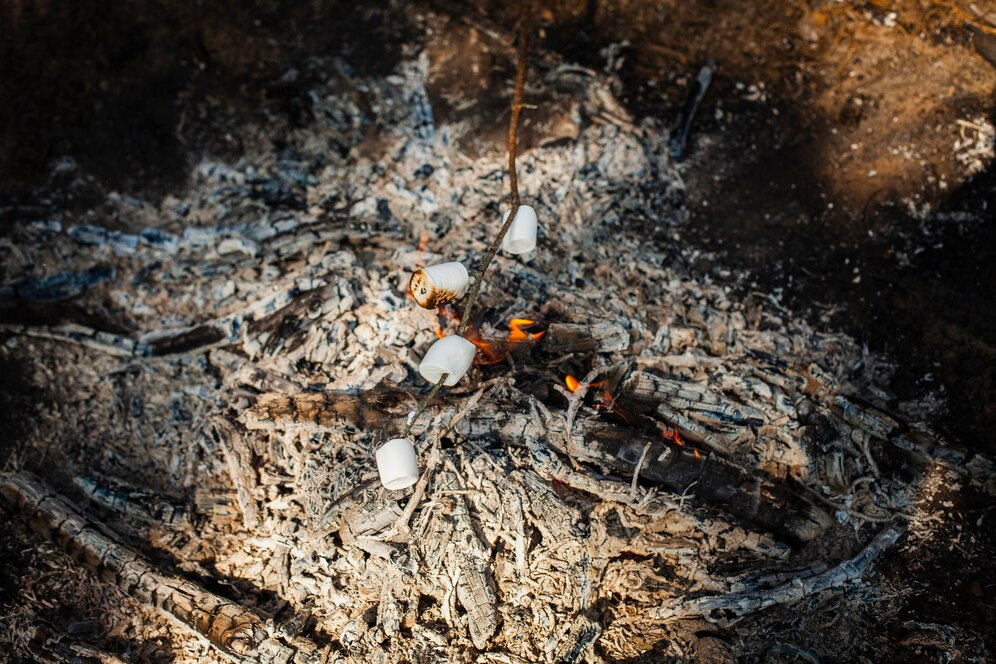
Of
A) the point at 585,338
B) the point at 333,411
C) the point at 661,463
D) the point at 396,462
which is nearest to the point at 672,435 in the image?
the point at 661,463

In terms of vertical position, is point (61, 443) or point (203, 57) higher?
point (203, 57)

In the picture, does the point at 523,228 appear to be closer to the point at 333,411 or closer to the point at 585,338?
the point at 585,338

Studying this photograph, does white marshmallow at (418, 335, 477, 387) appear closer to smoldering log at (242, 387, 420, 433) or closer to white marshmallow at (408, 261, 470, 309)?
white marshmallow at (408, 261, 470, 309)

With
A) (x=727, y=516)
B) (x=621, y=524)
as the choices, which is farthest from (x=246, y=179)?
(x=727, y=516)

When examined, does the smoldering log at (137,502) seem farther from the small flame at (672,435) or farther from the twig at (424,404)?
the small flame at (672,435)

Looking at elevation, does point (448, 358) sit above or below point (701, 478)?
above

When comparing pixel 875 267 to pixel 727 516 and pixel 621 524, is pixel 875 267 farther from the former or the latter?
pixel 621 524
